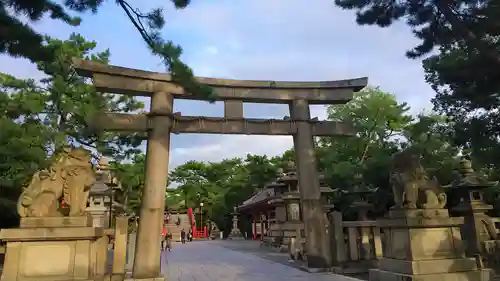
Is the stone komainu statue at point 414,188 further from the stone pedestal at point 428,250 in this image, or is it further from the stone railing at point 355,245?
the stone railing at point 355,245

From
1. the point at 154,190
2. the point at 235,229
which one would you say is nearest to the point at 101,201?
the point at 154,190

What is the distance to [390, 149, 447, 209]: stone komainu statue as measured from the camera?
7789mm

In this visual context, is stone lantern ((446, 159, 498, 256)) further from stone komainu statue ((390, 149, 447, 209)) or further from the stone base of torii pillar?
the stone base of torii pillar

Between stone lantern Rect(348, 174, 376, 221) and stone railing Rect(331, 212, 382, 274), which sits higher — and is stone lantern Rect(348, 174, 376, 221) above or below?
above

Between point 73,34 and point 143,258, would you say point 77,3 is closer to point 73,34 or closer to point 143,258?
point 143,258

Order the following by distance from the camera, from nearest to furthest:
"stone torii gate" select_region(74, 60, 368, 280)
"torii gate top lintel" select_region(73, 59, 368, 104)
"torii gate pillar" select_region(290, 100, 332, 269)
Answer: "stone torii gate" select_region(74, 60, 368, 280)
"torii gate top lintel" select_region(73, 59, 368, 104)
"torii gate pillar" select_region(290, 100, 332, 269)

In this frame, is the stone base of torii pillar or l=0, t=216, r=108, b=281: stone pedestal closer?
l=0, t=216, r=108, b=281: stone pedestal

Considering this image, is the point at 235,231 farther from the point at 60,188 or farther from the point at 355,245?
the point at 60,188

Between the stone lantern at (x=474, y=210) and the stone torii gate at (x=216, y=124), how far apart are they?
438 centimetres

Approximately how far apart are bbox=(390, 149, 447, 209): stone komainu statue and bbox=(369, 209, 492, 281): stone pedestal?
0.17 m

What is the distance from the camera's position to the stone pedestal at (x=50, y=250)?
265 inches

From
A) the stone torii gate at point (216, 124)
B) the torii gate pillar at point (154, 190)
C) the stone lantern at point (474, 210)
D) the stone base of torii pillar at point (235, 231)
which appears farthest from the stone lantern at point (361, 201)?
the stone base of torii pillar at point (235, 231)

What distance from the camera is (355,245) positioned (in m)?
10.9

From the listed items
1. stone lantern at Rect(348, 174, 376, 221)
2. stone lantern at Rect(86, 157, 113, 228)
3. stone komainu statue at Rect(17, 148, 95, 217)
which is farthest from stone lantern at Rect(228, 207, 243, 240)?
stone komainu statue at Rect(17, 148, 95, 217)
